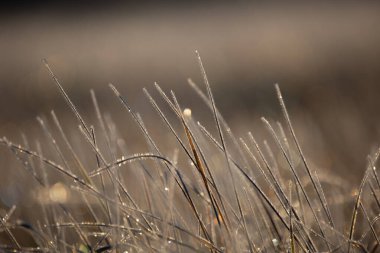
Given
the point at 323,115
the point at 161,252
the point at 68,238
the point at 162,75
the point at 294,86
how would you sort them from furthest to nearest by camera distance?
the point at 162,75 < the point at 294,86 < the point at 323,115 < the point at 68,238 < the point at 161,252

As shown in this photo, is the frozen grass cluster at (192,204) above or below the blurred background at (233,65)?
above

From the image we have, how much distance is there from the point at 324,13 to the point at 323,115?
738 centimetres

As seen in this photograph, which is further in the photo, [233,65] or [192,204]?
[233,65]

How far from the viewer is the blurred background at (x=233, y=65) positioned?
3.92 m

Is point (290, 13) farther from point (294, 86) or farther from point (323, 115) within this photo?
point (323, 115)

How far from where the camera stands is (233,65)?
6.72m

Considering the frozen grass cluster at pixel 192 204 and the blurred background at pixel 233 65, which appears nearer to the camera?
the frozen grass cluster at pixel 192 204

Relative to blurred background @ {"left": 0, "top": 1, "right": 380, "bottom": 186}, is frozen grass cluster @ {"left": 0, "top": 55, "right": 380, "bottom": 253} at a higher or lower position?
higher

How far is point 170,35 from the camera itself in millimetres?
10555

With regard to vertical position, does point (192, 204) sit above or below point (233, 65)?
above

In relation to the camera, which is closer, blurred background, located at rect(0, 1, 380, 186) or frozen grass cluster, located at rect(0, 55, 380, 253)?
frozen grass cluster, located at rect(0, 55, 380, 253)

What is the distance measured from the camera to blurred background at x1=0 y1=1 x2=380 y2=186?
12.8 ft

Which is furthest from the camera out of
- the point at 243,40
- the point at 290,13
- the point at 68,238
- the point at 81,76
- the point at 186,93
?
the point at 290,13

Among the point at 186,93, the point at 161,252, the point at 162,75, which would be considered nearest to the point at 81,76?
the point at 162,75
